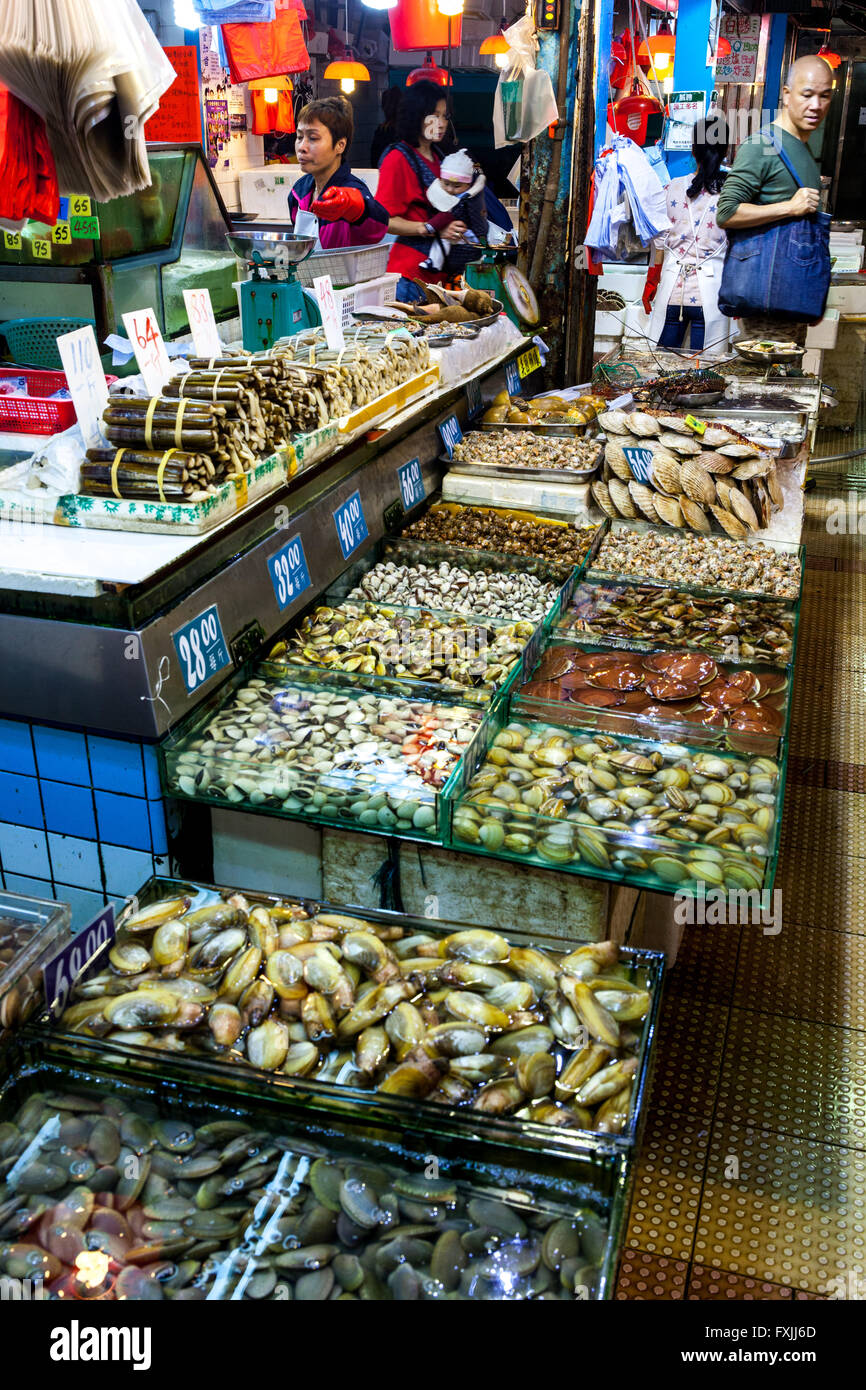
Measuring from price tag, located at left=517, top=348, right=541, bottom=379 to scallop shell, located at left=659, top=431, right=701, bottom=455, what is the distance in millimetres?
1461

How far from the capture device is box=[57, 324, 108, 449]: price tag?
97.3 inches

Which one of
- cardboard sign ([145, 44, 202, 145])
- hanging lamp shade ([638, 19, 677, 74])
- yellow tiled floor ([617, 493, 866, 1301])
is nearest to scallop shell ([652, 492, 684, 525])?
yellow tiled floor ([617, 493, 866, 1301])

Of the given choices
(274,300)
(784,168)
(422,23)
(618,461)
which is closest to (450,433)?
(618,461)

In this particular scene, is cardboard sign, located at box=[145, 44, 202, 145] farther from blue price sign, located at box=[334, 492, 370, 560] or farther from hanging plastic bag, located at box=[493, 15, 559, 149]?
blue price sign, located at box=[334, 492, 370, 560]

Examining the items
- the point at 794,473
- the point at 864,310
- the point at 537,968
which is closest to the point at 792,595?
the point at 794,473

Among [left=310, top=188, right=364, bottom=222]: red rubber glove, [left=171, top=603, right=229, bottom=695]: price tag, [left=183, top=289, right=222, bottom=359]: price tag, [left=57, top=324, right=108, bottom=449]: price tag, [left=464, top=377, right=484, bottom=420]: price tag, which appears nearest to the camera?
[left=171, top=603, right=229, bottom=695]: price tag

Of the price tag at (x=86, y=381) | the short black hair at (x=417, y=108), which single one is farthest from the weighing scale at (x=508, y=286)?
the price tag at (x=86, y=381)

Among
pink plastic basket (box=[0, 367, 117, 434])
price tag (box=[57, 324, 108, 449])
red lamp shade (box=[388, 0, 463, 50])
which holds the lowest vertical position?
pink plastic basket (box=[0, 367, 117, 434])

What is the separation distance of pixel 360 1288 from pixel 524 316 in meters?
5.00

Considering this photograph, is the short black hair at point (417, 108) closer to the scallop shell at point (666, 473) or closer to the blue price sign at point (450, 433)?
the blue price sign at point (450, 433)

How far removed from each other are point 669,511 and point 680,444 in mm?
293

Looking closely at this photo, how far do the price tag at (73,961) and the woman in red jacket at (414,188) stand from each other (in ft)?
18.0

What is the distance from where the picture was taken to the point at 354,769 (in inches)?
89.7

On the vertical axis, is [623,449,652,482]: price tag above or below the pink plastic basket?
below
